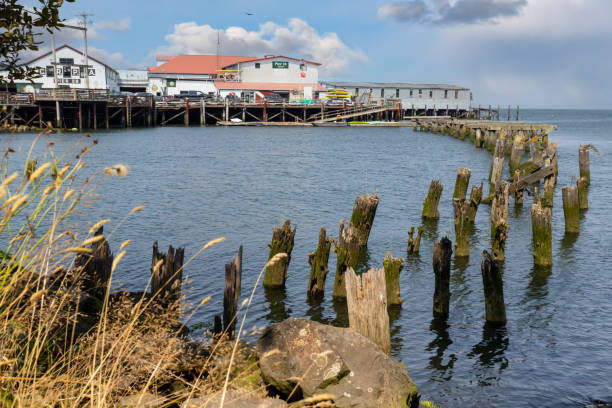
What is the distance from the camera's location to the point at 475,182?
2816 cm

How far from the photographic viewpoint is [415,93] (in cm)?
8950

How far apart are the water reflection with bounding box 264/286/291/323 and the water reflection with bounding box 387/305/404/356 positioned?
2.09 meters

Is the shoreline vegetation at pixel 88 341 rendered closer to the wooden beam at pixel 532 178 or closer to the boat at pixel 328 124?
the wooden beam at pixel 532 178

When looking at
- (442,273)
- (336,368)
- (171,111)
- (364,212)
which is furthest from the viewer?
(171,111)

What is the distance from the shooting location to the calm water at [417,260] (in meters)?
8.78

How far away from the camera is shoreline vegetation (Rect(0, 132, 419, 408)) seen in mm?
3205

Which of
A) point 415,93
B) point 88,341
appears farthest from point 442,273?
point 415,93

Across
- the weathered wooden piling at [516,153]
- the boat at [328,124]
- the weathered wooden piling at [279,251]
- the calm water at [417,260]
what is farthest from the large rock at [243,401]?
the boat at [328,124]

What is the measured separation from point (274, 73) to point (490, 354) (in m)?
78.0

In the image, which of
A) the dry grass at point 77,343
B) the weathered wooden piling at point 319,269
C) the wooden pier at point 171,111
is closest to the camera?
the dry grass at point 77,343

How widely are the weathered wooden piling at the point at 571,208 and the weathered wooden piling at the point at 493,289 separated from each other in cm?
740

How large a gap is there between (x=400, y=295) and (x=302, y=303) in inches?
88.4

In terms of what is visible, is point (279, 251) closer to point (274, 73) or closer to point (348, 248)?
point (348, 248)

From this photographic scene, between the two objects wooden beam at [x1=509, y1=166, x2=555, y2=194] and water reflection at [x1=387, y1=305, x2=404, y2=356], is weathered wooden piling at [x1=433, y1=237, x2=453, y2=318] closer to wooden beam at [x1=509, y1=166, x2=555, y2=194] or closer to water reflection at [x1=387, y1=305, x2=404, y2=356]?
water reflection at [x1=387, y1=305, x2=404, y2=356]
